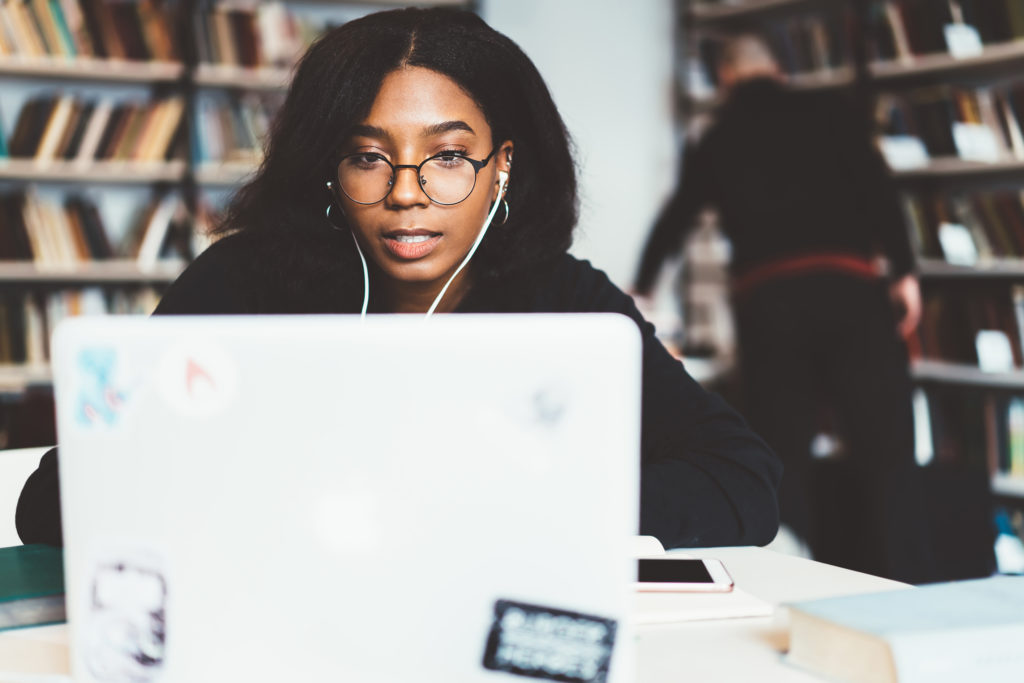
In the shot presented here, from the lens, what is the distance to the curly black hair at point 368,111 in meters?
1.21

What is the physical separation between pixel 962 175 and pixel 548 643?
3.32 m

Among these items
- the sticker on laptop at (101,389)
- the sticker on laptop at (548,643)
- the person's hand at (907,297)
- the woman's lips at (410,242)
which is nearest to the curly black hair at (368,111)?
the woman's lips at (410,242)

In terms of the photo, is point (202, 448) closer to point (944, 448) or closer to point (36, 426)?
point (36, 426)

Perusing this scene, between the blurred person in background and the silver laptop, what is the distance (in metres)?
2.05

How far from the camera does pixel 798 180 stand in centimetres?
267

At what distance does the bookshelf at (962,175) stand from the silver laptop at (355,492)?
9.63 feet

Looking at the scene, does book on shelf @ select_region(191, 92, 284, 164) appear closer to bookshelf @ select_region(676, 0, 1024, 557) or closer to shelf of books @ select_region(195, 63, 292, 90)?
shelf of books @ select_region(195, 63, 292, 90)

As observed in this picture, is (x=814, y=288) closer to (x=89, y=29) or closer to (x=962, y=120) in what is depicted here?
(x=962, y=120)

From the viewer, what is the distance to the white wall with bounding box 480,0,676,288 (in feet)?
13.5

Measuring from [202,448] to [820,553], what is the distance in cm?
235

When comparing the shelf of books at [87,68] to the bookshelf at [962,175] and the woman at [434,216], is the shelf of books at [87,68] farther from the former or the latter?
the bookshelf at [962,175]

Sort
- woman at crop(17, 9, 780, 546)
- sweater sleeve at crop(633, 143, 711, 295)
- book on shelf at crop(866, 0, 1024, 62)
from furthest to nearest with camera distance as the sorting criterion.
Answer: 1. book on shelf at crop(866, 0, 1024, 62)
2. sweater sleeve at crop(633, 143, 711, 295)
3. woman at crop(17, 9, 780, 546)

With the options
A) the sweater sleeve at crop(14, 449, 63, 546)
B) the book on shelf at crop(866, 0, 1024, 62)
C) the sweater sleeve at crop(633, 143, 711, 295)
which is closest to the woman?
the sweater sleeve at crop(14, 449, 63, 546)

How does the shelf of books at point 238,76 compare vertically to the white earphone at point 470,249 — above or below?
above
